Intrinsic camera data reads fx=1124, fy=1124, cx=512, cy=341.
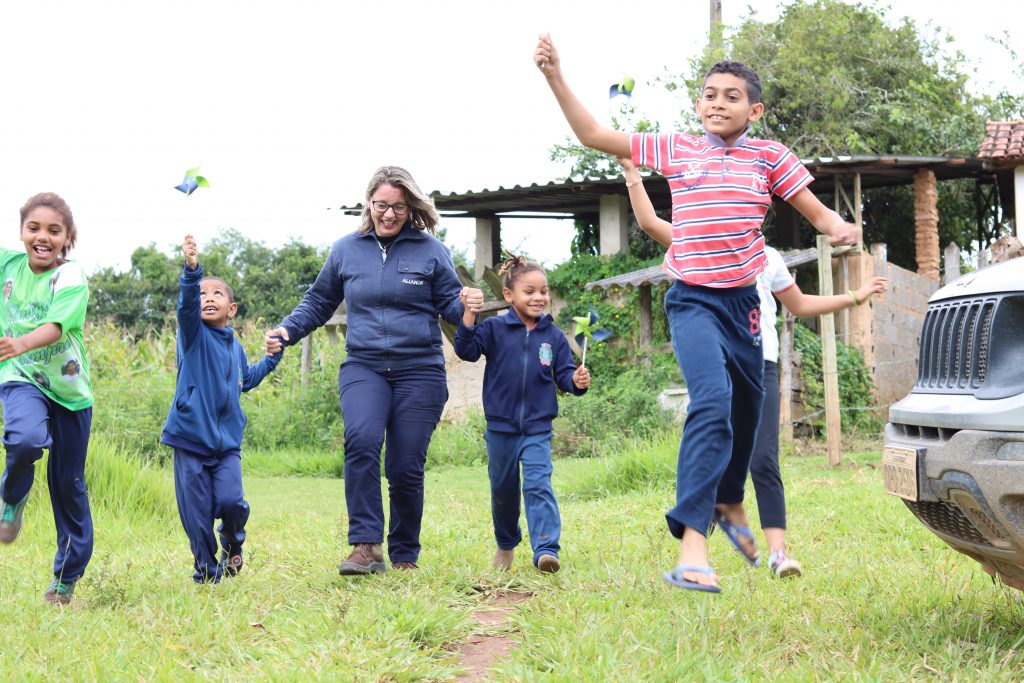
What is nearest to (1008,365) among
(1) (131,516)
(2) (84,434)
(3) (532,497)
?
(3) (532,497)

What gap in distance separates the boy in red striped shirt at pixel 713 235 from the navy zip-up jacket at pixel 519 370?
5.54 feet

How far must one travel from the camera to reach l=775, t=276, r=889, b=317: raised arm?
14.7ft

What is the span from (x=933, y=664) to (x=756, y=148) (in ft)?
6.61

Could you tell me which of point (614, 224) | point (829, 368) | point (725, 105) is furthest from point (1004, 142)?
point (725, 105)

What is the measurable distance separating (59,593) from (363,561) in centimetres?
150

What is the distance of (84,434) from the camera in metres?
5.50

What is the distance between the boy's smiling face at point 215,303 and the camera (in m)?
6.09

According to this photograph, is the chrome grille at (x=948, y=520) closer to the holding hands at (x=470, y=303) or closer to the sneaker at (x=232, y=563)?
the holding hands at (x=470, y=303)

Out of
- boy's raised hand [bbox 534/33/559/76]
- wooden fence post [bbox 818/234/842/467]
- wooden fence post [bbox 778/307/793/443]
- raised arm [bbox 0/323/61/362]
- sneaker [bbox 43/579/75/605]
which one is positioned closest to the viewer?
boy's raised hand [bbox 534/33/559/76]

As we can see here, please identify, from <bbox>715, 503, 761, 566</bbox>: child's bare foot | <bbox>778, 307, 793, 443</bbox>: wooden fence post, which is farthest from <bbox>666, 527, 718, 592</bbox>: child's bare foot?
<bbox>778, 307, 793, 443</bbox>: wooden fence post

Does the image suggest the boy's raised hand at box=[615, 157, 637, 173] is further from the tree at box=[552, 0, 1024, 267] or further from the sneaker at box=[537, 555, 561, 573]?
the tree at box=[552, 0, 1024, 267]

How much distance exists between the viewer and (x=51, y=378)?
5.33 m

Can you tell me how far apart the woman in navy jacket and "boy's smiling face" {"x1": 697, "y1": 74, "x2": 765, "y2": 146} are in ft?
5.94

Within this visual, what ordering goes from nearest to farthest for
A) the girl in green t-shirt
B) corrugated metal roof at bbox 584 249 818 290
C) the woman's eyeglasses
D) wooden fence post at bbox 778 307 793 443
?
the girl in green t-shirt
the woman's eyeglasses
wooden fence post at bbox 778 307 793 443
corrugated metal roof at bbox 584 249 818 290
